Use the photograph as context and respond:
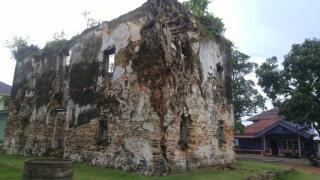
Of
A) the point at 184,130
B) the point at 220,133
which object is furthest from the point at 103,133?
the point at 220,133

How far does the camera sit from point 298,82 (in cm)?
2041

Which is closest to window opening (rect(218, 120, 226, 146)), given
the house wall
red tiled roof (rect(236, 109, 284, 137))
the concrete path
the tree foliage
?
the tree foliage

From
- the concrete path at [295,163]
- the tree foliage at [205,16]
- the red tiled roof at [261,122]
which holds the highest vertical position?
the tree foliage at [205,16]

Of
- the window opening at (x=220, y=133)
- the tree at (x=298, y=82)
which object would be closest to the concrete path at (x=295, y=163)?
the tree at (x=298, y=82)

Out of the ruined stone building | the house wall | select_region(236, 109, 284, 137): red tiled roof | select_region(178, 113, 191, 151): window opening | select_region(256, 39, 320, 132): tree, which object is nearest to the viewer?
the ruined stone building

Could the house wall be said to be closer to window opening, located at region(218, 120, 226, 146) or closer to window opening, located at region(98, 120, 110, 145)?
window opening, located at region(218, 120, 226, 146)

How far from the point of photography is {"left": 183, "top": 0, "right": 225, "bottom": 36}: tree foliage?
13406 mm

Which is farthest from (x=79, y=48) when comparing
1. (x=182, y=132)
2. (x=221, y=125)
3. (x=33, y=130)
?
(x=221, y=125)

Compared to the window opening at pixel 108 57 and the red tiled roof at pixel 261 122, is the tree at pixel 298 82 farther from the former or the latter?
the window opening at pixel 108 57

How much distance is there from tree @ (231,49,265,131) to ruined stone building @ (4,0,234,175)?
9.51m

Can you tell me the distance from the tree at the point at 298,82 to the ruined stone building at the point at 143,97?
712 centimetres

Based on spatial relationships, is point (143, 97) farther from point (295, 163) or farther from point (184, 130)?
point (295, 163)

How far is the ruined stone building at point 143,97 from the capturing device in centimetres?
1025

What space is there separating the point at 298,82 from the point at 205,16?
9.95 metres
